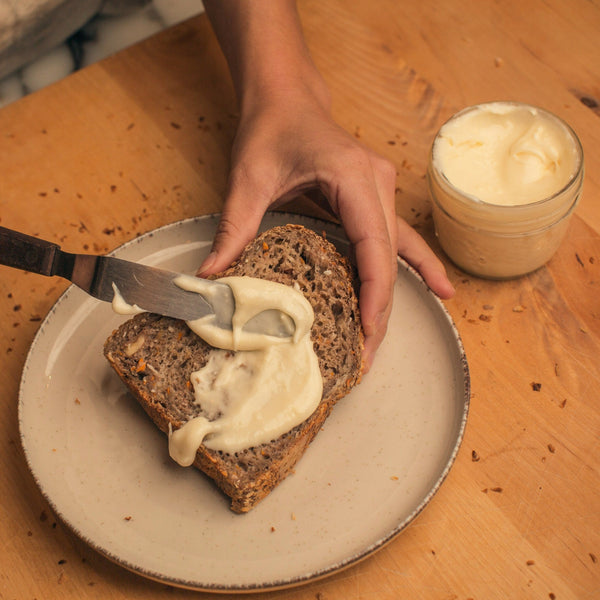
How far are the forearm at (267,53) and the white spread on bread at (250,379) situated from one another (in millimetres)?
683

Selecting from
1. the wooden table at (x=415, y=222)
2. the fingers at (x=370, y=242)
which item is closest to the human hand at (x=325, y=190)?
the fingers at (x=370, y=242)

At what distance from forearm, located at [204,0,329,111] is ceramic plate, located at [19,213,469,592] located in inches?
17.9

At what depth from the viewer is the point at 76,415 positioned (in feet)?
5.43

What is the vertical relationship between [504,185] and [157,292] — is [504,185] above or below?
below

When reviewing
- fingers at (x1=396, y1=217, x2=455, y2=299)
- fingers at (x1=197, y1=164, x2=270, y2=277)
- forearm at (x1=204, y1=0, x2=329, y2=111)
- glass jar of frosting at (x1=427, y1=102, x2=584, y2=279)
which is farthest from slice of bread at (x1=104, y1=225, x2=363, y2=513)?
forearm at (x1=204, y1=0, x2=329, y2=111)

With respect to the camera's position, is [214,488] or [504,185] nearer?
[214,488]

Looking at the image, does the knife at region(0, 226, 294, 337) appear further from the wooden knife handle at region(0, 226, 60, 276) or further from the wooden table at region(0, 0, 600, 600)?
the wooden table at region(0, 0, 600, 600)

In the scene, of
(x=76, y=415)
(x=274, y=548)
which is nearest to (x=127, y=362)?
(x=76, y=415)

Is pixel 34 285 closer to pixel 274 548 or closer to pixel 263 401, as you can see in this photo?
pixel 263 401

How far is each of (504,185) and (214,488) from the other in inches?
40.2

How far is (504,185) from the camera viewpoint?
5.76 feet

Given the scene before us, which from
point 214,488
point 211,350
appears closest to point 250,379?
point 211,350

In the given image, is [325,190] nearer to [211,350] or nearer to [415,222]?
[415,222]

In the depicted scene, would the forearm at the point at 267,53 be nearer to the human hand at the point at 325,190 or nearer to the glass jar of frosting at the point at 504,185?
the human hand at the point at 325,190
